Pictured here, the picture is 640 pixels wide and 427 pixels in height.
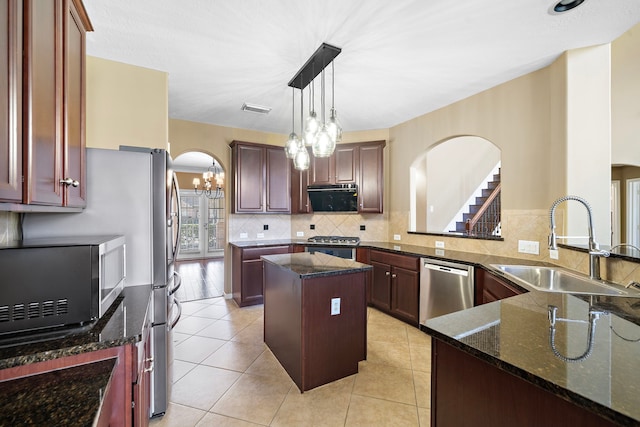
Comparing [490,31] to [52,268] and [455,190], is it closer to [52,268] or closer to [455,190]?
[52,268]

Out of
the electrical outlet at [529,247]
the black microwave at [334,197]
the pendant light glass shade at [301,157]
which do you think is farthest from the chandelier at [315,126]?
the electrical outlet at [529,247]

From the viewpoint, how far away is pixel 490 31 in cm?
207

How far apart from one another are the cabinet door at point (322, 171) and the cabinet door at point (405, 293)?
1.71 metres

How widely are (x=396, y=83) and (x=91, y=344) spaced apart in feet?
10.1

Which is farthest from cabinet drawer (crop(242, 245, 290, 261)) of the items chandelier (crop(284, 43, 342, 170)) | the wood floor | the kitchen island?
chandelier (crop(284, 43, 342, 170))

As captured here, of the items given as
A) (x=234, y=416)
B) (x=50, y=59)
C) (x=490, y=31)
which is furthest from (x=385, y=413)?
(x=490, y=31)

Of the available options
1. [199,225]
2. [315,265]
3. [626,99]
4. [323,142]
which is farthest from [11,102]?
[199,225]

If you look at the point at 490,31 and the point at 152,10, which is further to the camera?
the point at 490,31

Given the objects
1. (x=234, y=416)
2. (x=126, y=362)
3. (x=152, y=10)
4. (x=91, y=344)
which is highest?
(x=152, y=10)

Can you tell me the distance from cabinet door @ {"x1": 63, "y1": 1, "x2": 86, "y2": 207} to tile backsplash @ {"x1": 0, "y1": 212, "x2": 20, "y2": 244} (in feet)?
0.97

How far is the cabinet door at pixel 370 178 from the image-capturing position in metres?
4.12

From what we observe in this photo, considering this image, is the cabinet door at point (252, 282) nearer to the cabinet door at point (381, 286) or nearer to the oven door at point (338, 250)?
the oven door at point (338, 250)

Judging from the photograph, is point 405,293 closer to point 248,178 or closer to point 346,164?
point 346,164

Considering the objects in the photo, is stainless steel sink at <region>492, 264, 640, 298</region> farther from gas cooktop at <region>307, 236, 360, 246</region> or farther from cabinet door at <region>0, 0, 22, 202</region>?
cabinet door at <region>0, 0, 22, 202</region>
